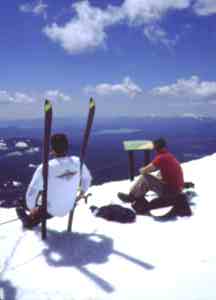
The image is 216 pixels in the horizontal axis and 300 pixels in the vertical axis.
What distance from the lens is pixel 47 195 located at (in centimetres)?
682

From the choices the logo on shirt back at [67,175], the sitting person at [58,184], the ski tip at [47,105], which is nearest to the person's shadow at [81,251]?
the sitting person at [58,184]

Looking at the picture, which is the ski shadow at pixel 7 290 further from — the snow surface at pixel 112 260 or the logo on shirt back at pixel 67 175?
the logo on shirt back at pixel 67 175

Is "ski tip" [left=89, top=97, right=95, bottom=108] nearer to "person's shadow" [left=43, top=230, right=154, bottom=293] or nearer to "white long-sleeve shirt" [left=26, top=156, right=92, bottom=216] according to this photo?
"white long-sleeve shirt" [left=26, top=156, right=92, bottom=216]

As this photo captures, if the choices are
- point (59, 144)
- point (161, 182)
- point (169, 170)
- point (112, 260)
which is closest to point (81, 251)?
point (112, 260)

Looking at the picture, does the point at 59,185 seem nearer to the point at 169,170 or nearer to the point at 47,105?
the point at 47,105

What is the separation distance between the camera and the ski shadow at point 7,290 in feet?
16.4

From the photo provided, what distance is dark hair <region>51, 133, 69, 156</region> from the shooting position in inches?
263

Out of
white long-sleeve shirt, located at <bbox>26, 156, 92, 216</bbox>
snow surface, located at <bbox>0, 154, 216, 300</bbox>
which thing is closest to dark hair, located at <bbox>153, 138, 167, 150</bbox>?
snow surface, located at <bbox>0, 154, 216, 300</bbox>

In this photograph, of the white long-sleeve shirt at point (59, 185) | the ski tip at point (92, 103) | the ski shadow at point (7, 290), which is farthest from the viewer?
the ski tip at point (92, 103)

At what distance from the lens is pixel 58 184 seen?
22.2ft

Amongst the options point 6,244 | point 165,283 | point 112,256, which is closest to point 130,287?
point 165,283

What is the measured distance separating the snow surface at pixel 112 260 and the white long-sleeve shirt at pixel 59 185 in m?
0.80

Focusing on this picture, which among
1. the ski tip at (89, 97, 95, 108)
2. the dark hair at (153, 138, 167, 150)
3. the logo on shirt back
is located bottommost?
the logo on shirt back

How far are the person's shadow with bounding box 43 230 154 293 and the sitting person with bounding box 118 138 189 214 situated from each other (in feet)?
7.03
